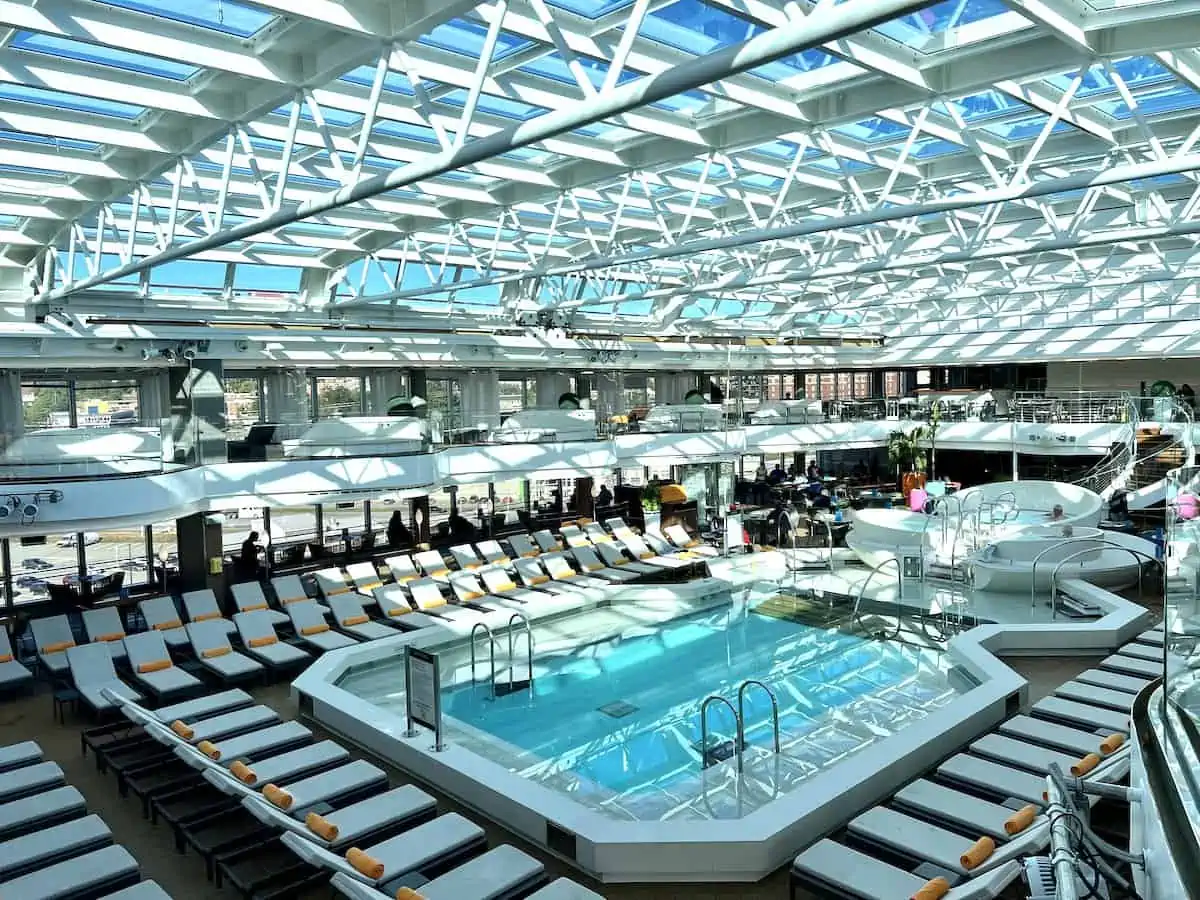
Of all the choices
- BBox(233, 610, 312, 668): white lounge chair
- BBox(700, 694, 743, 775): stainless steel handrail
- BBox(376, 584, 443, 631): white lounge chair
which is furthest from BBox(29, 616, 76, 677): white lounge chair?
BBox(700, 694, 743, 775): stainless steel handrail

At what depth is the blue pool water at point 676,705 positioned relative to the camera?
9.16 m

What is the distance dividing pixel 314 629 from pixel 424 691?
5818 millimetres

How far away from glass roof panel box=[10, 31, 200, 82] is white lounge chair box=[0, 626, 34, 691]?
780cm

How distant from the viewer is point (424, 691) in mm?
8539

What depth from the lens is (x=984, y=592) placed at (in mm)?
15688

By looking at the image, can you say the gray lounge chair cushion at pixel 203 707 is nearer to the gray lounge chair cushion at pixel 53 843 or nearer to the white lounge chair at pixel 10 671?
the gray lounge chair cushion at pixel 53 843

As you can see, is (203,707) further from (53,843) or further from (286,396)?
(286,396)

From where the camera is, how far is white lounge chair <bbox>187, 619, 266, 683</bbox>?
38.3ft

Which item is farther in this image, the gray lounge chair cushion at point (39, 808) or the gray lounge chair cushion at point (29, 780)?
the gray lounge chair cushion at point (29, 780)

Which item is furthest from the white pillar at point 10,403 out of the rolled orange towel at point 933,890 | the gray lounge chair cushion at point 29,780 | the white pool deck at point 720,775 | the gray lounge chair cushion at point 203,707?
the rolled orange towel at point 933,890

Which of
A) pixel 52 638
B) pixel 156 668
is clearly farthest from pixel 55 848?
pixel 52 638

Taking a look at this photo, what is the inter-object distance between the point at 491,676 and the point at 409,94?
7.16 metres

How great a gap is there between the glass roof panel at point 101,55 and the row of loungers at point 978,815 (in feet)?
26.6

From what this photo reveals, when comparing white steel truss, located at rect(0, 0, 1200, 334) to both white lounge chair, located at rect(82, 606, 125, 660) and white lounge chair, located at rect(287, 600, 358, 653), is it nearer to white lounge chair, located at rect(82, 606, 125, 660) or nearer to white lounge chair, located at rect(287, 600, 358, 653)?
white lounge chair, located at rect(82, 606, 125, 660)
